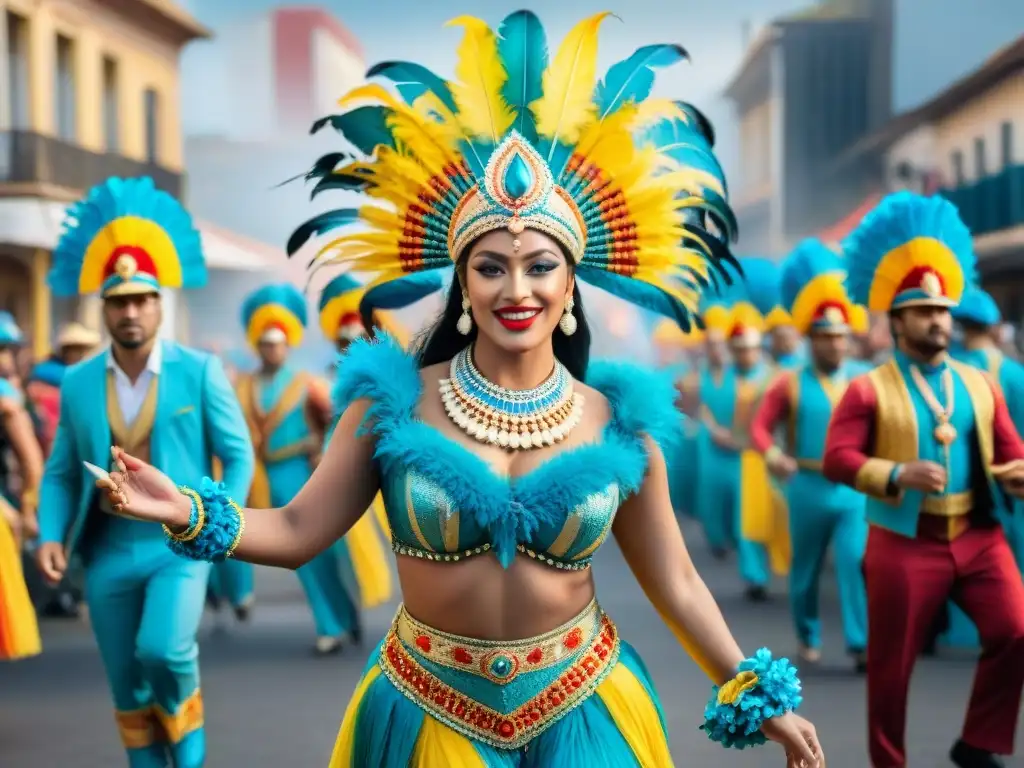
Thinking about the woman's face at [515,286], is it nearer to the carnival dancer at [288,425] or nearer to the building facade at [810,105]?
Answer: the carnival dancer at [288,425]

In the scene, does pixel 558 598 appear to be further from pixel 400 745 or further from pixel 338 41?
pixel 338 41

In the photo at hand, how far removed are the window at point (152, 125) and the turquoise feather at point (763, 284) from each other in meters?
21.4

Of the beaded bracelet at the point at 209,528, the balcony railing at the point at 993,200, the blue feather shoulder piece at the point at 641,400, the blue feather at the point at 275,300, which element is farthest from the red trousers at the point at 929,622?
the balcony railing at the point at 993,200

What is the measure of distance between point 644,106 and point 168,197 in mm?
2896

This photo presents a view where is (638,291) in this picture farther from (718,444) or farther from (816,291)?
(718,444)

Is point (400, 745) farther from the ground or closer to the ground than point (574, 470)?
closer to the ground

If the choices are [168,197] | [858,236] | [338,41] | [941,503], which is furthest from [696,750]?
[338,41]

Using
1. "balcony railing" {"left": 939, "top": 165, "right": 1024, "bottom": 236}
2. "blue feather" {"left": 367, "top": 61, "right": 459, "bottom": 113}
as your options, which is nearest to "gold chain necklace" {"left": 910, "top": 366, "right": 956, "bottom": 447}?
"blue feather" {"left": 367, "top": 61, "right": 459, "bottom": 113}

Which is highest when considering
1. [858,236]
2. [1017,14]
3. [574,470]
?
[1017,14]

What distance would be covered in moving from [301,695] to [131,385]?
2824mm

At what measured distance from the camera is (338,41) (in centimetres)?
4638

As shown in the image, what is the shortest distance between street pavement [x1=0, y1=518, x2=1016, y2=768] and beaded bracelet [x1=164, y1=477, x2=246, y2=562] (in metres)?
3.52

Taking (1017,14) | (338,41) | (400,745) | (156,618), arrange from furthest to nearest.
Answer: (338,41) → (1017,14) → (156,618) → (400,745)

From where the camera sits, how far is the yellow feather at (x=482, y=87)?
401 cm
